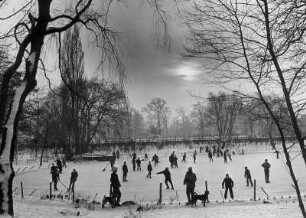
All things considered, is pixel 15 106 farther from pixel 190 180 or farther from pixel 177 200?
pixel 177 200

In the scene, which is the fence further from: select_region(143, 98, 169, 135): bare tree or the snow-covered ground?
select_region(143, 98, 169, 135): bare tree

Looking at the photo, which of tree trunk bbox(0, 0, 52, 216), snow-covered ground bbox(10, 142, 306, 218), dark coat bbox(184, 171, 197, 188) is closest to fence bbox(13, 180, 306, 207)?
snow-covered ground bbox(10, 142, 306, 218)

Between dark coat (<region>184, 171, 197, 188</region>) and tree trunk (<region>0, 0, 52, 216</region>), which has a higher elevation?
tree trunk (<region>0, 0, 52, 216</region>)

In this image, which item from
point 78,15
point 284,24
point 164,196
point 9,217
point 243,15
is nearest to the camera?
point 284,24

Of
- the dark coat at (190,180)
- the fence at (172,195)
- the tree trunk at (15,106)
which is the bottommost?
the fence at (172,195)

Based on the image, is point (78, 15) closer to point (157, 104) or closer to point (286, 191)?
point (286, 191)

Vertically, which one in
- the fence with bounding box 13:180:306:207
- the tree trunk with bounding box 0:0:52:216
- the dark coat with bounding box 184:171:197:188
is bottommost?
the fence with bounding box 13:180:306:207

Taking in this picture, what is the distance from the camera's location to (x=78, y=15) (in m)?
7.76

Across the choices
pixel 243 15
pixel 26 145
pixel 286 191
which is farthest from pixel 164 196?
pixel 26 145

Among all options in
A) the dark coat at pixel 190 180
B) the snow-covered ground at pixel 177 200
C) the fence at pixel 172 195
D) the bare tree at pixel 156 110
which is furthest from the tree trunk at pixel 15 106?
the bare tree at pixel 156 110

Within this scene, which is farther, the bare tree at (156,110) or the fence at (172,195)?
the bare tree at (156,110)

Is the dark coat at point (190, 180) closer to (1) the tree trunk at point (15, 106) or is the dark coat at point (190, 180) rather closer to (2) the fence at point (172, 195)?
(2) the fence at point (172, 195)

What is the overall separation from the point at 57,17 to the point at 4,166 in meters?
3.57

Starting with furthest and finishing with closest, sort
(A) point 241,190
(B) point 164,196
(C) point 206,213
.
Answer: (A) point 241,190 → (B) point 164,196 → (C) point 206,213
